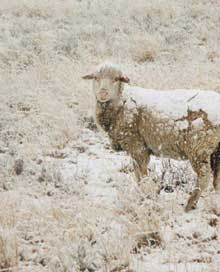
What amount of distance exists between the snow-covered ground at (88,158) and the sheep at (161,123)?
0.37 meters

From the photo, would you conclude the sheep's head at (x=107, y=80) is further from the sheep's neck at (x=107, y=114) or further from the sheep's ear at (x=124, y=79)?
the sheep's neck at (x=107, y=114)

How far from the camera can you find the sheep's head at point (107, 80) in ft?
17.7

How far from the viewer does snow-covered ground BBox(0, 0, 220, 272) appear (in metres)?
4.46

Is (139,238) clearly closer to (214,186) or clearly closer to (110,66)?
(214,186)

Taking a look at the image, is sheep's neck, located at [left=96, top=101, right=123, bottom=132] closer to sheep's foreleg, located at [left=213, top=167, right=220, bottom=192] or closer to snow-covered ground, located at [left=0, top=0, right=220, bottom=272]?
snow-covered ground, located at [left=0, top=0, right=220, bottom=272]

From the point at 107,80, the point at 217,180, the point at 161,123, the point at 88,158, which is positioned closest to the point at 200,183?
the point at 217,180

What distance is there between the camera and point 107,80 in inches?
212

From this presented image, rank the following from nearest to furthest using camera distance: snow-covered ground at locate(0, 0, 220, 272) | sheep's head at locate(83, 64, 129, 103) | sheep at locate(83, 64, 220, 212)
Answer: snow-covered ground at locate(0, 0, 220, 272) < sheep at locate(83, 64, 220, 212) < sheep's head at locate(83, 64, 129, 103)

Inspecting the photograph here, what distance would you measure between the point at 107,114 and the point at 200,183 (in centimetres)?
122

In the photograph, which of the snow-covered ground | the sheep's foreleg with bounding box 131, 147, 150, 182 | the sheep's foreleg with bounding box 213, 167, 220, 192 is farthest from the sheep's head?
the sheep's foreleg with bounding box 213, 167, 220, 192

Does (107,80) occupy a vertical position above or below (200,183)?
above

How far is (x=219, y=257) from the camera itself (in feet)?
14.4

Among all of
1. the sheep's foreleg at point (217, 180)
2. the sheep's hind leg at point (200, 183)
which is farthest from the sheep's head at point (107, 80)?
the sheep's foreleg at point (217, 180)

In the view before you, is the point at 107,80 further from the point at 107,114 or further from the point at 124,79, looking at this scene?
the point at 107,114
